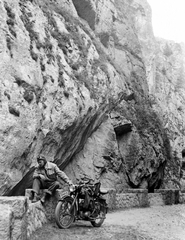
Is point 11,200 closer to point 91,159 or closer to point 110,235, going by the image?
point 110,235

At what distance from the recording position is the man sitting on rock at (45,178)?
6719 millimetres

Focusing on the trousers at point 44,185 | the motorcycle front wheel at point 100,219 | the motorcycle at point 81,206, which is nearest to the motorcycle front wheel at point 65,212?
the motorcycle at point 81,206

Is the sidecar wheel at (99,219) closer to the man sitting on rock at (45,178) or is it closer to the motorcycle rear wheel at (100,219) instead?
the motorcycle rear wheel at (100,219)

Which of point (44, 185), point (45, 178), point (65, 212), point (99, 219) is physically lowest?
point (99, 219)

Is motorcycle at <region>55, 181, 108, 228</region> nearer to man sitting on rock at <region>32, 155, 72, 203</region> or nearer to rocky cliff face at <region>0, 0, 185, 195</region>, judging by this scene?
man sitting on rock at <region>32, 155, 72, 203</region>

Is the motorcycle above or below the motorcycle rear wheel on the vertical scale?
above

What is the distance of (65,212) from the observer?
241 inches

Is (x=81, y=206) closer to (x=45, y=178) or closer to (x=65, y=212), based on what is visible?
(x=65, y=212)

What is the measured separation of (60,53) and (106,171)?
7.10 metres

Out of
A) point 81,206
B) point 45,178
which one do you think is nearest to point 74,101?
point 45,178

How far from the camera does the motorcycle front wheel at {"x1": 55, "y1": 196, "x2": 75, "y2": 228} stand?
5.94m

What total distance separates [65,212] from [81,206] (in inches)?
21.4

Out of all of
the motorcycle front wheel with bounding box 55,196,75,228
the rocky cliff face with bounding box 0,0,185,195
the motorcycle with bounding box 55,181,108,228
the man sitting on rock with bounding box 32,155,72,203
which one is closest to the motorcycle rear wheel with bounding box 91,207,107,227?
the motorcycle with bounding box 55,181,108,228

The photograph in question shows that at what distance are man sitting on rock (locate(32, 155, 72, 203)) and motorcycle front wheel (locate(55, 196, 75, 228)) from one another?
1.82 feet
